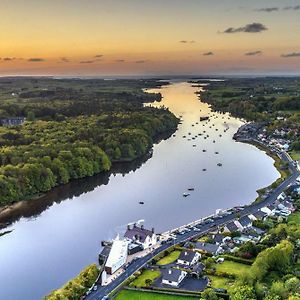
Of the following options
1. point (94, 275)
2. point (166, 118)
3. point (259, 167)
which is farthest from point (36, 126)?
point (94, 275)

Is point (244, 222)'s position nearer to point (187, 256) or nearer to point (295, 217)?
point (295, 217)

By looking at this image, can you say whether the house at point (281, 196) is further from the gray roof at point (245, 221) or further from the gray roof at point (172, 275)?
the gray roof at point (172, 275)

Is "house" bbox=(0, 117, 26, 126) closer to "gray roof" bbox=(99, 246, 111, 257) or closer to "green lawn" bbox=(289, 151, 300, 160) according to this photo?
"green lawn" bbox=(289, 151, 300, 160)

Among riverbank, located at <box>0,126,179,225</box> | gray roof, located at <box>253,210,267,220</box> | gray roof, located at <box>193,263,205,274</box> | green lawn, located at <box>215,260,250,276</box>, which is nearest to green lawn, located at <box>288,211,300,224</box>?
gray roof, located at <box>253,210,267,220</box>


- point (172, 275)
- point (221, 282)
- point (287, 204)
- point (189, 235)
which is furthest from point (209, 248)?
point (287, 204)

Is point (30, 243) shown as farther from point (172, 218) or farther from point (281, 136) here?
point (281, 136)

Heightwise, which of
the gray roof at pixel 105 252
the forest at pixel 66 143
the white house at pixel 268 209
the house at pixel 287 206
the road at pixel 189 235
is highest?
the forest at pixel 66 143

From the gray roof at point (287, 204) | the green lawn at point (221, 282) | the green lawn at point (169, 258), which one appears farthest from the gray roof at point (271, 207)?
the green lawn at point (221, 282)
